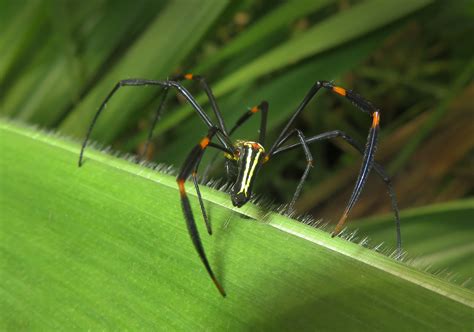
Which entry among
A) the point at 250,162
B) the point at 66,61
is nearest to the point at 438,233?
the point at 250,162

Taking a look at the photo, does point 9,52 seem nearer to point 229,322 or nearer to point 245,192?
point 245,192

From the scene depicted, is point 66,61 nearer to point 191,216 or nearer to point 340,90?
point 340,90

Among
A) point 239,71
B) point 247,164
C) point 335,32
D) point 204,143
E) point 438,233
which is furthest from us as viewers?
point 239,71

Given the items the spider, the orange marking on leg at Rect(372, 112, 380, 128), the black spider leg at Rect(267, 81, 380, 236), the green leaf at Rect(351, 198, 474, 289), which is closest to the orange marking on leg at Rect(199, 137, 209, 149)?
the spider

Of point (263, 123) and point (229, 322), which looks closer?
point (229, 322)

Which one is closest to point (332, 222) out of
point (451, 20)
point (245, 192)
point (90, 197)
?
point (451, 20)

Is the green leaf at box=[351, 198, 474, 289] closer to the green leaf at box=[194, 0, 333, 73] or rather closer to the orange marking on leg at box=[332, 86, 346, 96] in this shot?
the orange marking on leg at box=[332, 86, 346, 96]
